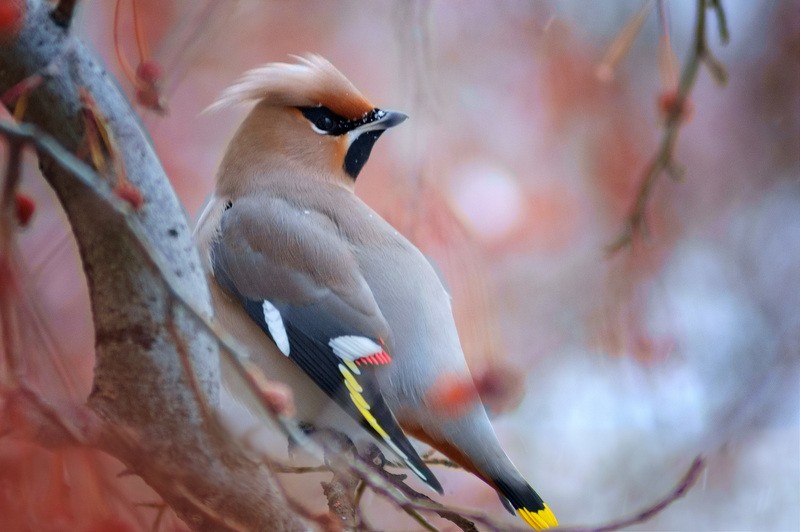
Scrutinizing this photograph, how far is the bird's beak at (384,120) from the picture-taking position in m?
2.57

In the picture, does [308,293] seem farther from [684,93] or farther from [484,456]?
[684,93]

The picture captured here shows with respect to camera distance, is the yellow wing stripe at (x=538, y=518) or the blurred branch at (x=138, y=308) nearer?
the blurred branch at (x=138, y=308)

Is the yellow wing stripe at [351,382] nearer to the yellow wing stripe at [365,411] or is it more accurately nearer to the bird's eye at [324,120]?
the yellow wing stripe at [365,411]

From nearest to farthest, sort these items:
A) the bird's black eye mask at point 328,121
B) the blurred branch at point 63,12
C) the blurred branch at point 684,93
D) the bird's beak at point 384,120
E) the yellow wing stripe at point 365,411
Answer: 1. the blurred branch at point 684,93
2. the blurred branch at point 63,12
3. the yellow wing stripe at point 365,411
4. the bird's beak at point 384,120
5. the bird's black eye mask at point 328,121

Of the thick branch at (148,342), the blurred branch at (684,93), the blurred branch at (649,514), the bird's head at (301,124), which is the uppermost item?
the blurred branch at (684,93)

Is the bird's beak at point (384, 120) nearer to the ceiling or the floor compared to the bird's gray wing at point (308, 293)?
nearer to the ceiling

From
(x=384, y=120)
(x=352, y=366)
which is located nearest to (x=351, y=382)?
(x=352, y=366)

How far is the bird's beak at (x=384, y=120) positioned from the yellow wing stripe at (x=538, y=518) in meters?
1.01

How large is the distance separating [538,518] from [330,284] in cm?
72

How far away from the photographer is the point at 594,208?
14.6 ft

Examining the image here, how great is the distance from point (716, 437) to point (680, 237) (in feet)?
4.10

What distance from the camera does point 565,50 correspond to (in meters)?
4.38

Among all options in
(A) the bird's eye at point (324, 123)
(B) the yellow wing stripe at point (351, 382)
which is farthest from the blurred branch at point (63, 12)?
(A) the bird's eye at point (324, 123)

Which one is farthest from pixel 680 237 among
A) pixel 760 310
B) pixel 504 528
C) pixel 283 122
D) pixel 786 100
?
pixel 504 528
